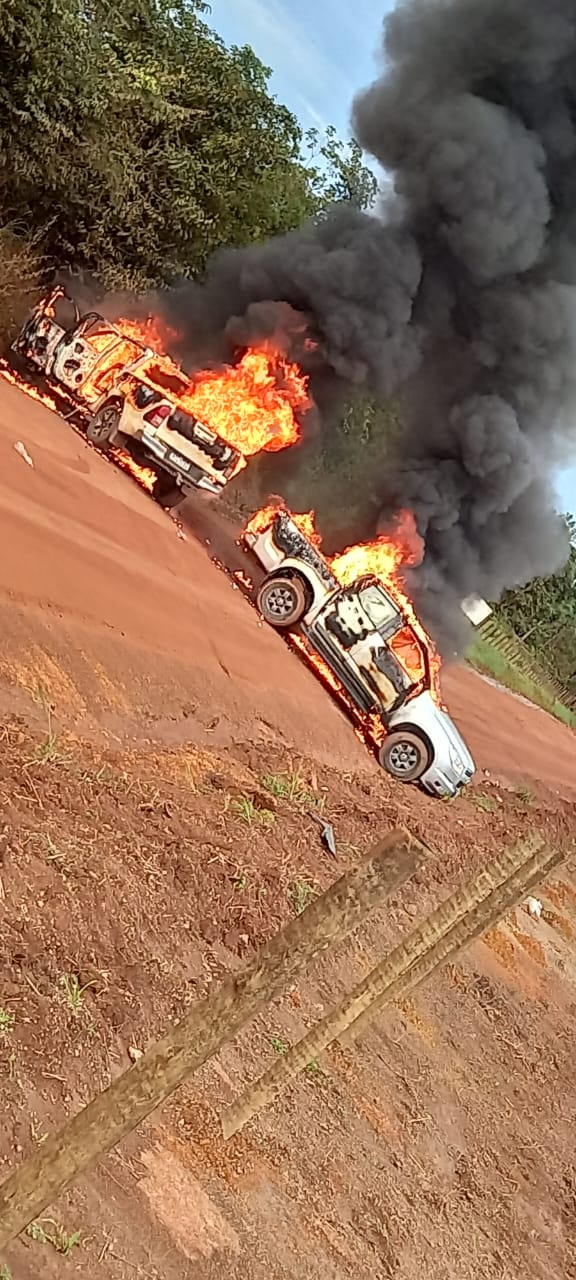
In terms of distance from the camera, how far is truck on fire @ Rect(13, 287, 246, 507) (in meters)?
17.5

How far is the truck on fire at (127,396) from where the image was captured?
57.5 feet

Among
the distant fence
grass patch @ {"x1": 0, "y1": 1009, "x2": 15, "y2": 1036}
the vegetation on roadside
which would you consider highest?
the vegetation on roadside

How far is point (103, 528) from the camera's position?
1493cm

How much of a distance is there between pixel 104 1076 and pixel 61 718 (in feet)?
12.0

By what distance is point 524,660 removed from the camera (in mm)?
40344

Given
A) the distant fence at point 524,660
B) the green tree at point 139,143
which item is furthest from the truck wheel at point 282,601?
the distant fence at point 524,660

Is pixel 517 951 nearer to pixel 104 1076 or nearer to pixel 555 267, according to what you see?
pixel 104 1076

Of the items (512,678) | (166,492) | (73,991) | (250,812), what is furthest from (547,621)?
(73,991)

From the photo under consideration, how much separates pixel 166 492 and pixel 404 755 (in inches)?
284

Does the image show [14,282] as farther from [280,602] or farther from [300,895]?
[300,895]

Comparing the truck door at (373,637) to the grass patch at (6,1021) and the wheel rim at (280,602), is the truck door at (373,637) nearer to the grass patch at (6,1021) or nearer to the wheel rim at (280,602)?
the wheel rim at (280,602)

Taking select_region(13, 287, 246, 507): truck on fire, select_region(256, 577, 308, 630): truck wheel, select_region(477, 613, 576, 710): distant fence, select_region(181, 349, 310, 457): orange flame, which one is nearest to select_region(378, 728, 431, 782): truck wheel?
select_region(256, 577, 308, 630): truck wheel

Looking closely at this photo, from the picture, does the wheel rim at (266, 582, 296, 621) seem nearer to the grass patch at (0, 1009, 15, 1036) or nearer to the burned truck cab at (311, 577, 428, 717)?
the burned truck cab at (311, 577, 428, 717)

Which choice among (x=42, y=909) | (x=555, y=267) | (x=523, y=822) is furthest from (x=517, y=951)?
(x=555, y=267)
